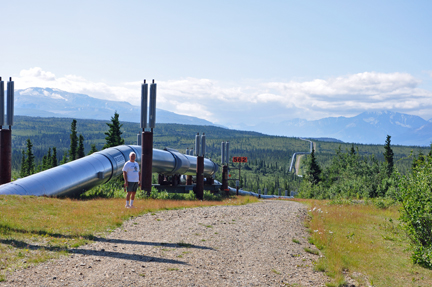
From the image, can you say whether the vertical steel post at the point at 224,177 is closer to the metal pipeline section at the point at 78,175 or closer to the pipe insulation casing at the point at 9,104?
the metal pipeline section at the point at 78,175

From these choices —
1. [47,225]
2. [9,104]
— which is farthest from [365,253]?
[9,104]

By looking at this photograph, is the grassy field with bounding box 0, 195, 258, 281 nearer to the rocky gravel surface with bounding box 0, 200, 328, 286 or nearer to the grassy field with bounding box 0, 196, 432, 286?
the grassy field with bounding box 0, 196, 432, 286

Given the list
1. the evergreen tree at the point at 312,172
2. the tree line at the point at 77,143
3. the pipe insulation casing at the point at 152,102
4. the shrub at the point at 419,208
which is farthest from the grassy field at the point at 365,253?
the evergreen tree at the point at 312,172

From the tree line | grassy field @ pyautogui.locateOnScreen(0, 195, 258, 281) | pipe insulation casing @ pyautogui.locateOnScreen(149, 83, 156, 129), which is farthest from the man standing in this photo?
the tree line

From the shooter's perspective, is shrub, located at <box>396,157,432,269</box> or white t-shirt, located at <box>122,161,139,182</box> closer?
shrub, located at <box>396,157,432,269</box>

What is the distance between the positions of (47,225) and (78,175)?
10849mm

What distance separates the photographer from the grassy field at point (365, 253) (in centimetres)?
1045

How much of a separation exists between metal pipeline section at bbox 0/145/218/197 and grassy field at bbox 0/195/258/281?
9.93ft

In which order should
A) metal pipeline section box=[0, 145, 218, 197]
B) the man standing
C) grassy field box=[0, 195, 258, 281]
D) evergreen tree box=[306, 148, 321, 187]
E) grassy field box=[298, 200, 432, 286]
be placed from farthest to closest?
1. evergreen tree box=[306, 148, 321, 187]
2. metal pipeline section box=[0, 145, 218, 197]
3. the man standing
4. grassy field box=[298, 200, 432, 286]
5. grassy field box=[0, 195, 258, 281]

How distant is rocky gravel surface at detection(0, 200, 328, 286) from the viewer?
7.75 meters

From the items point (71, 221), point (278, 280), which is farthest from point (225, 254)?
A: point (71, 221)

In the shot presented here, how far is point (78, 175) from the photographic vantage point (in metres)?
22.3

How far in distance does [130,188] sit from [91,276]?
30.8ft

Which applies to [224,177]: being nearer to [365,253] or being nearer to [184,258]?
[365,253]
